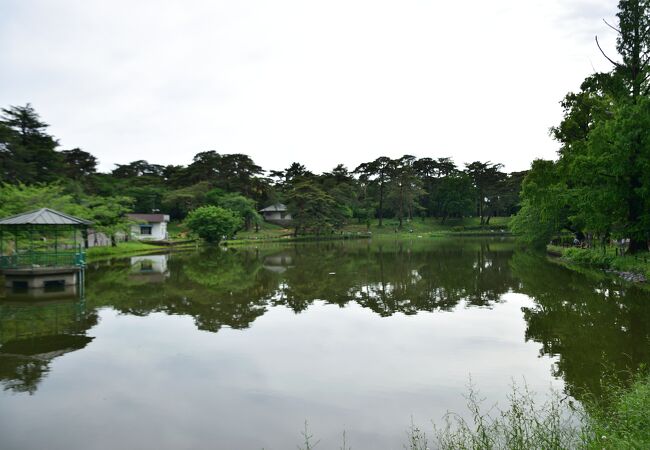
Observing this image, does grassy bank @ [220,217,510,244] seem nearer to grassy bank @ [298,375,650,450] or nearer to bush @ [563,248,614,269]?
bush @ [563,248,614,269]

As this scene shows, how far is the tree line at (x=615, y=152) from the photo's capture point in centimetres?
1883

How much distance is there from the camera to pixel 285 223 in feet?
225

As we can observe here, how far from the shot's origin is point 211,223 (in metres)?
45.1

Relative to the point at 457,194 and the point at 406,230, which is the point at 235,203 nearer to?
the point at 406,230

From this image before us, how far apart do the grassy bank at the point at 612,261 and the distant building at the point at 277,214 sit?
4651 cm

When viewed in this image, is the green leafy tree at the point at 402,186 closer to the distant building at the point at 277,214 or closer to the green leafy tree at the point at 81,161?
the distant building at the point at 277,214

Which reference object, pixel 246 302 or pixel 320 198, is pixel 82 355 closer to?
pixel 246 302

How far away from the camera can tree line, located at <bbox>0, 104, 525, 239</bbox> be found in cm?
3838

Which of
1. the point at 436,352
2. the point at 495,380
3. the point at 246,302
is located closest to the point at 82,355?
the point at 246,302

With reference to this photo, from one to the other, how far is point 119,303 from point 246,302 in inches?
181

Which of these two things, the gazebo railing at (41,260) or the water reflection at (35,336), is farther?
A: the gazebo railing at (41,260)

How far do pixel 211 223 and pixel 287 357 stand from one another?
3767 centimetres

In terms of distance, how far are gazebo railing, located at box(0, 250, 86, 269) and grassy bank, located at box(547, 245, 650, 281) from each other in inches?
930

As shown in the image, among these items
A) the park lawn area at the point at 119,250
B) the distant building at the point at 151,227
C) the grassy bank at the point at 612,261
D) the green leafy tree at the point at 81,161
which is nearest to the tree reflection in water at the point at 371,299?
the grassy bank at the point at 612,261
